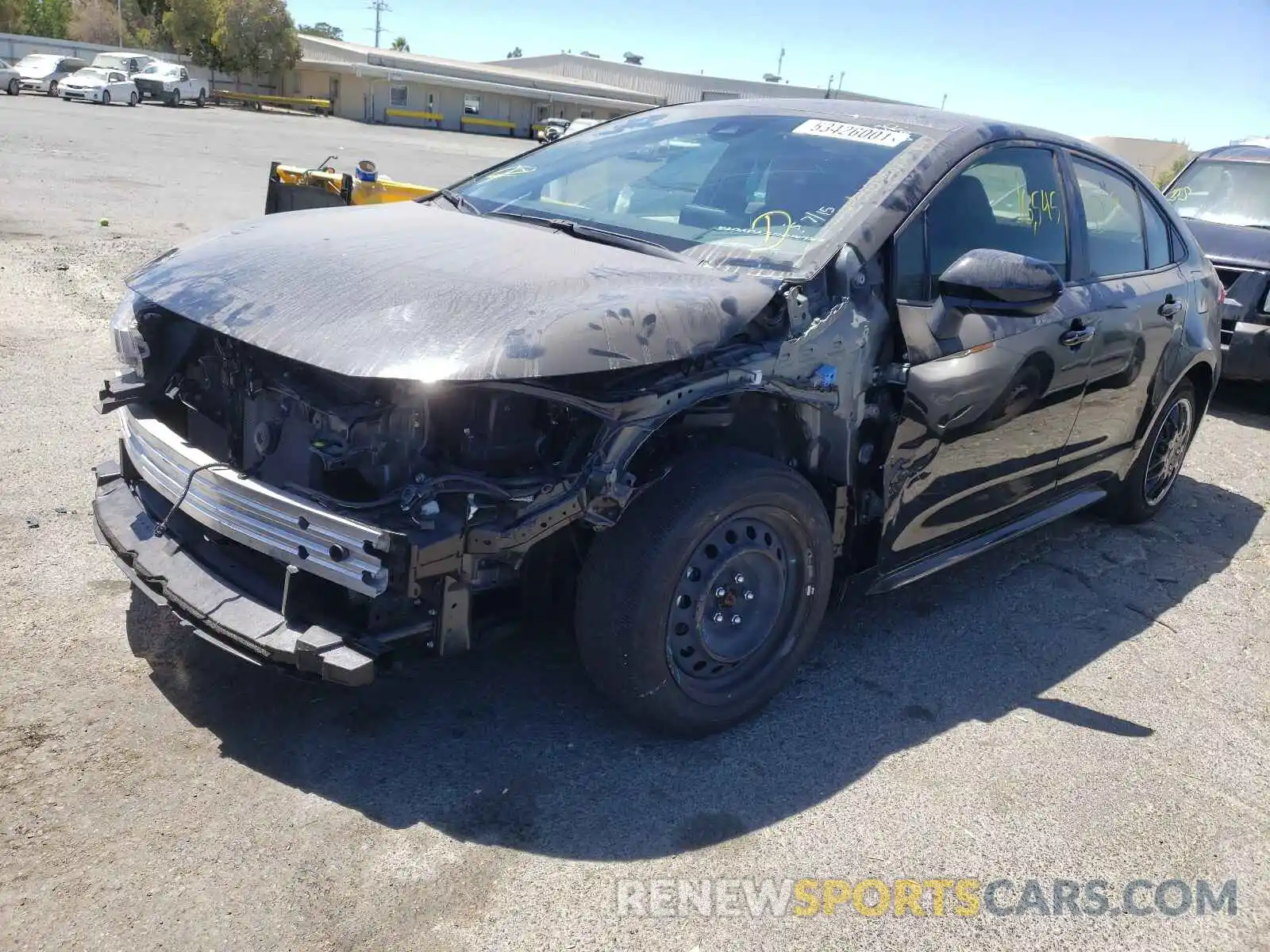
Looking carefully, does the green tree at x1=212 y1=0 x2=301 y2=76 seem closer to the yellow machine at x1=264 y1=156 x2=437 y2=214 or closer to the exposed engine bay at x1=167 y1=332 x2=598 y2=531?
the yellow machine at x1=264 y1=156 x2=437 y2=214

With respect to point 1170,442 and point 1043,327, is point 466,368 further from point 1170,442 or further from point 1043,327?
point 1170,442

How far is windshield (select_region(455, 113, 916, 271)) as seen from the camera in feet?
11.1

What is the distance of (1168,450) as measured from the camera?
537 centimetres

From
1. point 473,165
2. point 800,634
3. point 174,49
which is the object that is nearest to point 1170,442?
point 800,634

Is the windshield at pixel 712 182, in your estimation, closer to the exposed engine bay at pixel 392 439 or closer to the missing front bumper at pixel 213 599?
the exposed engine bay at pixel 392 439

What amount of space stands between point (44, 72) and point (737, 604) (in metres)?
45.0

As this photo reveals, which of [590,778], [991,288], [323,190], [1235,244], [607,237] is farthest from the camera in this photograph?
[1235,244]

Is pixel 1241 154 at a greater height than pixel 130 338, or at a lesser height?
greater

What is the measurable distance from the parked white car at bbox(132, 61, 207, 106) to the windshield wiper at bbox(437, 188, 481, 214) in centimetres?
4232

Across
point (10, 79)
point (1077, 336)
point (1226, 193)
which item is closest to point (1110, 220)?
point (1077, 336)

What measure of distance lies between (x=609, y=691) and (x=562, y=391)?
3.02 ft

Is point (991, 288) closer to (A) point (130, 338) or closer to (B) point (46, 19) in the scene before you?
(A) point (130, 338)

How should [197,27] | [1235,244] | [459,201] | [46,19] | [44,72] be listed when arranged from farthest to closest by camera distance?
[46,19]
[197,27]
[44,72]
[1235,244]
[459,201]

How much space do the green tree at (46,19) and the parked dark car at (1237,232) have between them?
72.9m
